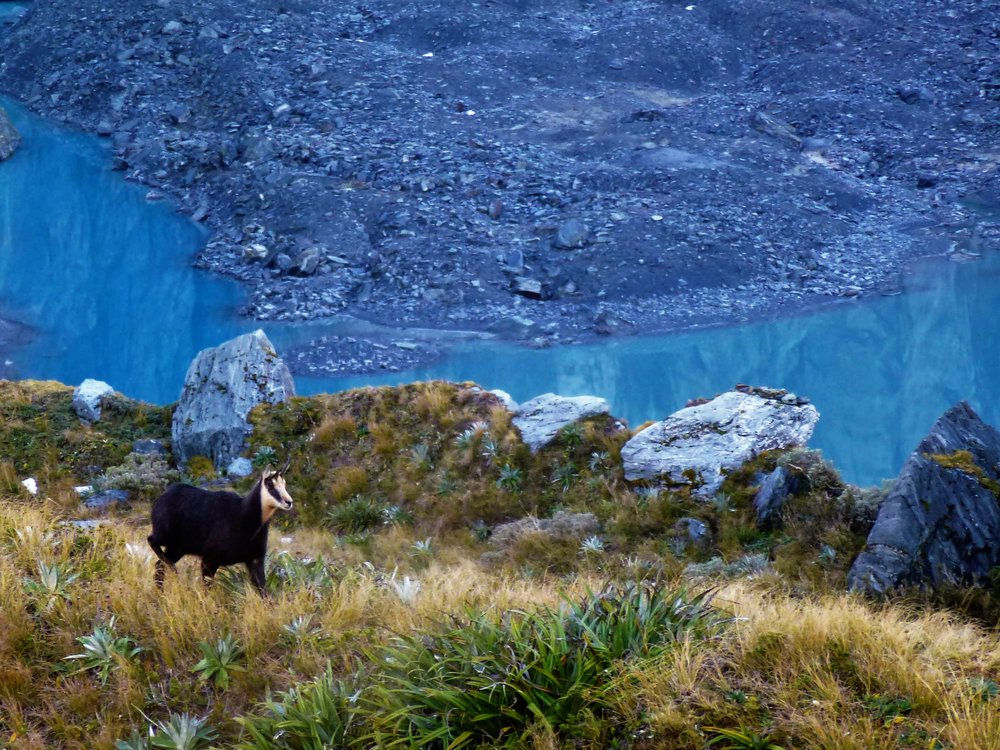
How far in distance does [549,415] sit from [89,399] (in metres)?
9.64

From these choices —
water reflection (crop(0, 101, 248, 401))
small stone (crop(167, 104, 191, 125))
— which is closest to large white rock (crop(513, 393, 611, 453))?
water reflection (crop(0, 101, 248, 401))

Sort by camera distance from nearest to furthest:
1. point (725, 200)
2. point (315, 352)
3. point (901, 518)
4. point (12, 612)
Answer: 1. point (12, 612)
2. point (901, 518)
3. point (315, 352)
4. point (725, 200)

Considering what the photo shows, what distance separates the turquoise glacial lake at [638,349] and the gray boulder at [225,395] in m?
6.82

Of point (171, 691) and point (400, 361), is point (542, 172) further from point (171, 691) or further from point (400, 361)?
point (171, 691)

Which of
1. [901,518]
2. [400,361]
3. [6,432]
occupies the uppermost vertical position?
[901,518]

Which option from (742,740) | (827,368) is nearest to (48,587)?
(742,740)

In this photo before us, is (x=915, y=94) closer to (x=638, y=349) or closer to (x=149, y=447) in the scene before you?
(x=638, y=349)

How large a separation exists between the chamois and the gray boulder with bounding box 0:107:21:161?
4387 cm

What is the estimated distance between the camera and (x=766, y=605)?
7367 millimetres

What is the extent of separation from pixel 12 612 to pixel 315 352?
2156cm

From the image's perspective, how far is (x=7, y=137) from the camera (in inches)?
1823

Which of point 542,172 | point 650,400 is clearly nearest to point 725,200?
point 542,172

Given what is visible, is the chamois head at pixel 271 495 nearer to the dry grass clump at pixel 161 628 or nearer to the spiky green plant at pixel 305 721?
the dry grass clump at pixel 161 628

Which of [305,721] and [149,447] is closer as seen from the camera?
[305,721]
